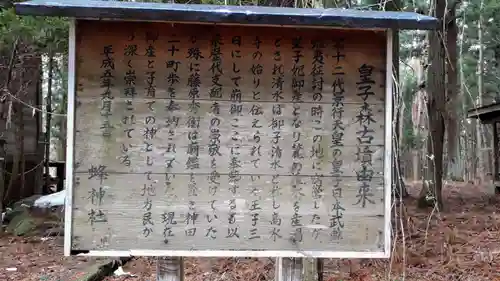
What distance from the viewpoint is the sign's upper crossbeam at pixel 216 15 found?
294 cm

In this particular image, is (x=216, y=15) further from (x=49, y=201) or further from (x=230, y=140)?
(x=49, y=201)

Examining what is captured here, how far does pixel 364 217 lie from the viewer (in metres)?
3.28

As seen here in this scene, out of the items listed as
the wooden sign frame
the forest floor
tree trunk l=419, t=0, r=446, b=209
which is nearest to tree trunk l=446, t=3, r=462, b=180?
tree trunk l=419, t=0, r=446, b=209

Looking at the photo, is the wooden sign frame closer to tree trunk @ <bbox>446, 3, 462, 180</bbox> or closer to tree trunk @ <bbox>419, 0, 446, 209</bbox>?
tree trunk @ <bbox>419, 0, 446, 209</bbox>

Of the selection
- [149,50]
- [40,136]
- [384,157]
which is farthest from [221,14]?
[40,136]

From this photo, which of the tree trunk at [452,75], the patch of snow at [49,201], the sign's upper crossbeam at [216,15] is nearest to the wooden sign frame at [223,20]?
the sign's upper crossbeam at [216,15]

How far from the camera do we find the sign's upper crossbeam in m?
2.94

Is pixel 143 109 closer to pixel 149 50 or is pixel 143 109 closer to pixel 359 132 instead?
pixel 149 50

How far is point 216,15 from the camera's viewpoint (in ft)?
9.82

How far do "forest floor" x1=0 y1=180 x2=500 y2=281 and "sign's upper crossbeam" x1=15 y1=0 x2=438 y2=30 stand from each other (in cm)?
313

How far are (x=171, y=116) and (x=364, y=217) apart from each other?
4.63ft

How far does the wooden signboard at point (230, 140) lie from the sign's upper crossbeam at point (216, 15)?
0.21 metres

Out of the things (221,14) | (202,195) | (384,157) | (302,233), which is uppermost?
(221,14)

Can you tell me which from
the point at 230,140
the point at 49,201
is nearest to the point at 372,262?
the point at 230,140
